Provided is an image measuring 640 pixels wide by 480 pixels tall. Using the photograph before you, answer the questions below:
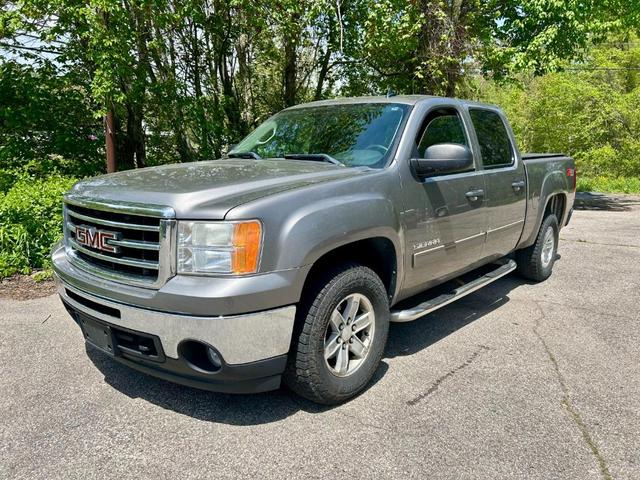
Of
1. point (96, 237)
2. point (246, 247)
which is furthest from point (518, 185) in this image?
point (96, 237)

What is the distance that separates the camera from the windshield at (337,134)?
358 cm

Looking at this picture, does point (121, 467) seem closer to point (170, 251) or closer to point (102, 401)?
point (102, 401)

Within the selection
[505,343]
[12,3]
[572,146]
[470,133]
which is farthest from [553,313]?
[572,146]

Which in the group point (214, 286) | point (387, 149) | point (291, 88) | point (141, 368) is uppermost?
point (291, 88)

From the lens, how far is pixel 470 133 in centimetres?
439

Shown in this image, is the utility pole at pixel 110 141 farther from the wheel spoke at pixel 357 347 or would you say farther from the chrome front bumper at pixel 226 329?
the wheel spoke at pixel 357 347

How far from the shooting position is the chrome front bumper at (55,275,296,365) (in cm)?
248

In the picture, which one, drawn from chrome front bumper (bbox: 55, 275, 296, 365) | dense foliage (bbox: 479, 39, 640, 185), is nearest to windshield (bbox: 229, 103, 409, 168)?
chrome front bumper (bbox: 55, 275, 296, 365)

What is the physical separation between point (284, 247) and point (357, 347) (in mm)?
969

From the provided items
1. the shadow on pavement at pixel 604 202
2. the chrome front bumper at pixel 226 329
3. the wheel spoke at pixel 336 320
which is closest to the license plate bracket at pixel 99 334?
the chrome front bumper at pixel 226 329

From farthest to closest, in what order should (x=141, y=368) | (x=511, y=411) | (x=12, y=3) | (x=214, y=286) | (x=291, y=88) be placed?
(x=291, y=88)
(x=12, y=3)
(x=511, y=411)
(x=141, y=368)
(x=214, y=286)

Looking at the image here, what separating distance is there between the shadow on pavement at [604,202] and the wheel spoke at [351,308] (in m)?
13.1

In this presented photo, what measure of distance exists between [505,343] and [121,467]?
117 inches

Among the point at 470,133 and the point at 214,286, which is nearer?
the point at 214,286
